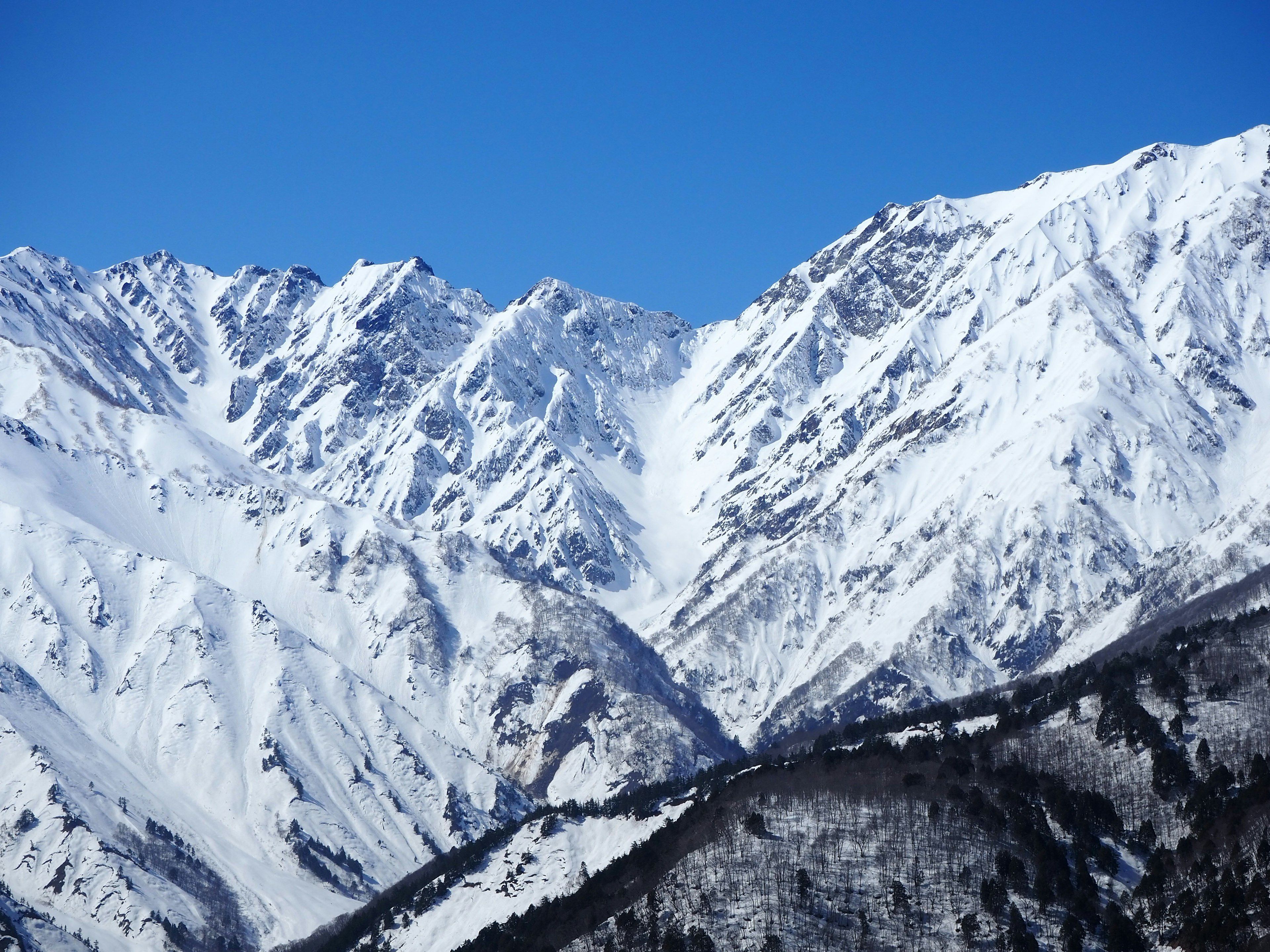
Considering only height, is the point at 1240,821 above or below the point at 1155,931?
above

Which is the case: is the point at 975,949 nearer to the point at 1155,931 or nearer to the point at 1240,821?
the point at 1155,931

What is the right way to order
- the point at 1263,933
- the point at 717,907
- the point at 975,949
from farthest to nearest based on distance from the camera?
the point at 717,907, the point at 975,949, the point at 1263,933

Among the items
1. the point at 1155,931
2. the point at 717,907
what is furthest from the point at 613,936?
the point at 1155,931

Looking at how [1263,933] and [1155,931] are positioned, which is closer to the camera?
[1263,933]

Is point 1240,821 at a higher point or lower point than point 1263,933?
higher

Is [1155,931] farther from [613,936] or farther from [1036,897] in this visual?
[613,936]

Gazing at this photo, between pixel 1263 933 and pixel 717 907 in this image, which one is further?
pixel 717 907

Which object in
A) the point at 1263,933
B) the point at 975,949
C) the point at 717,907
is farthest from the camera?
the point at 717,907

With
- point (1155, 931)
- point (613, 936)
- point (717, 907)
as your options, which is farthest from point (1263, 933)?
point (613, 936)
